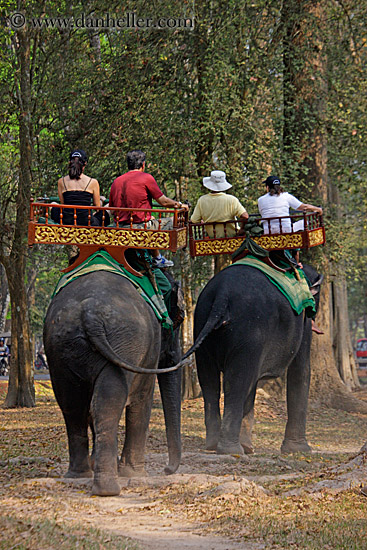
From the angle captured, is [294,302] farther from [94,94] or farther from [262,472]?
[94,94]

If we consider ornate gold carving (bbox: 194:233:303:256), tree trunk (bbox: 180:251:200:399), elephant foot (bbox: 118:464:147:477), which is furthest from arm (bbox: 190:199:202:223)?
tree trunk (bbox: 180:251:200:399)

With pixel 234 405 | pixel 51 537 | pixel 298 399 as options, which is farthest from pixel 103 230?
pixel 298 399

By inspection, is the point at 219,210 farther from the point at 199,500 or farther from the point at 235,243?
the point at 199,500

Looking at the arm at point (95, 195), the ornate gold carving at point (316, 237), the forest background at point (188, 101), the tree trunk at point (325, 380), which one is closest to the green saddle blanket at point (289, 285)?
the ornate gold carving at point (316, 237)

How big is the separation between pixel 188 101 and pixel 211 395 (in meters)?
7.32

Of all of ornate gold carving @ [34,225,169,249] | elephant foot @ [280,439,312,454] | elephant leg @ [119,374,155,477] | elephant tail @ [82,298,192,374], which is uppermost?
ornate gold carving @ [34,225,169,249]

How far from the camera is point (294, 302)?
35.7 feet

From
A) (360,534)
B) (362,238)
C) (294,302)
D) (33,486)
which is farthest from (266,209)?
(362,238)

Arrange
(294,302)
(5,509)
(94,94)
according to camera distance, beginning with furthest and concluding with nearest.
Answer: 1. (94,94)
2. (294,302)
3. (5,509)

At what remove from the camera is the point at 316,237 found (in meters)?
10.7

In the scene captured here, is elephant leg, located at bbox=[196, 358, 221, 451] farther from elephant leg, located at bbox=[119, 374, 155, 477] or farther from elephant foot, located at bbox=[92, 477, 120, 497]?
elephant foot, located at bbox=[92, 477, 120, 497]

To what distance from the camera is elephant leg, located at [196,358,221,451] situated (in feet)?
35.5

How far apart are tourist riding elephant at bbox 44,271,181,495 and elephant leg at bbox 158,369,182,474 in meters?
0.78

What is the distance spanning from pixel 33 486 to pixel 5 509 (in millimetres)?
1114
